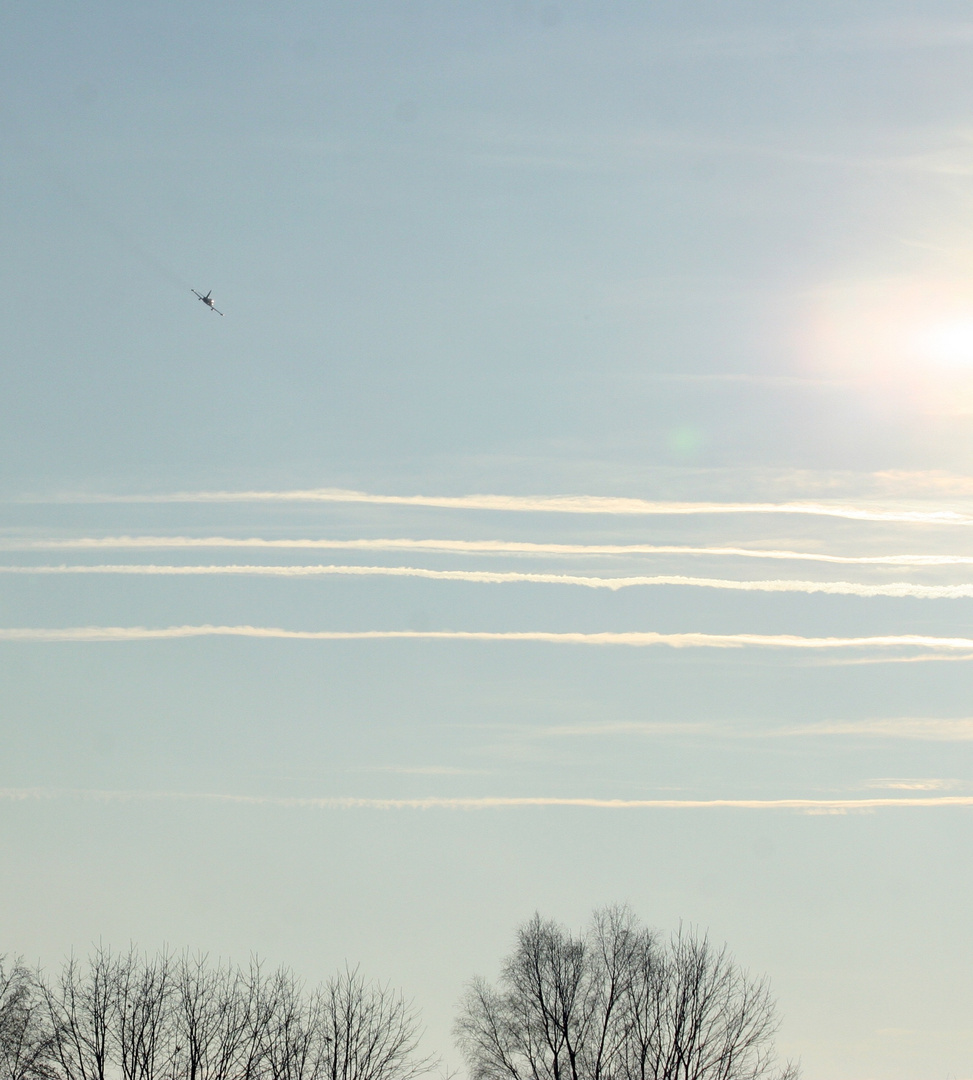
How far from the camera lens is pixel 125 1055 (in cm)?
9619

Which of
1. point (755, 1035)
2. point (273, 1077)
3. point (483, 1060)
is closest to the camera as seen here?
point (273, 1077)

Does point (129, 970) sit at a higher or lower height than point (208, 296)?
lower

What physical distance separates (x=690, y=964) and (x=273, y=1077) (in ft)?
109

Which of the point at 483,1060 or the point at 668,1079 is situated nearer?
the point at 668,1079

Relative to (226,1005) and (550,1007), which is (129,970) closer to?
(226,1005)

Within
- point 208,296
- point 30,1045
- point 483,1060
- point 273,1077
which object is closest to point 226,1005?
point 273,1077

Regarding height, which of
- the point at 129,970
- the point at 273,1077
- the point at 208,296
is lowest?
the point at 273,1077

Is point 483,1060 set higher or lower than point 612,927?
lower

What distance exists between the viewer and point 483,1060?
120 metres

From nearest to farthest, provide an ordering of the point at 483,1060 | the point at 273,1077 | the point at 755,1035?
1. the point at 273,1077
2. the point at 755,1035
3. the point at 483,1060

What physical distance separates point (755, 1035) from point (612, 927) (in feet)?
49.5

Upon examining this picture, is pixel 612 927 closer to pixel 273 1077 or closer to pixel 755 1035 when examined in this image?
pixel 755 1035

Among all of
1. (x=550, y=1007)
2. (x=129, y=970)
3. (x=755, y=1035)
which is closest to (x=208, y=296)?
(x=129, y=970)

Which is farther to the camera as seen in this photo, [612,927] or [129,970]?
[612,927]
